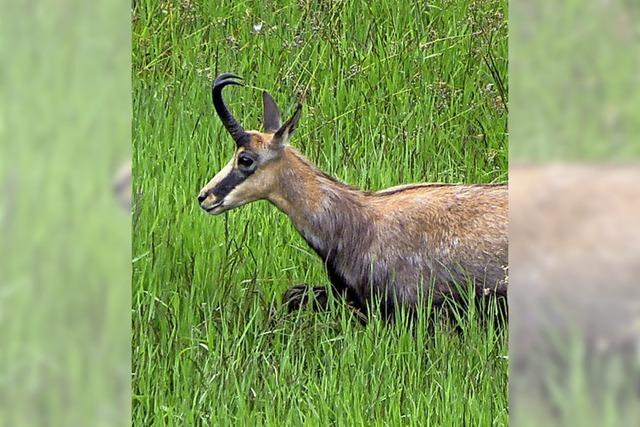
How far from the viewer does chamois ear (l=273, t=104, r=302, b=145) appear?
269 centimetres

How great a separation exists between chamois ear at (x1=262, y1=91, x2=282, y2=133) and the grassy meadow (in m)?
0.02

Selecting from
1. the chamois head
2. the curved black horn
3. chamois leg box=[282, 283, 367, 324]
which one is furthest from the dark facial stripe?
chamois leg box=[282, 283, 367, 324]

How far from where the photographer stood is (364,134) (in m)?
2.70

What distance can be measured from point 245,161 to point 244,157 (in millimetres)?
12

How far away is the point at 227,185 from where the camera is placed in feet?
8.92

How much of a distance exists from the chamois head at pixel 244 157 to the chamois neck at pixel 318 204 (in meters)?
0.06

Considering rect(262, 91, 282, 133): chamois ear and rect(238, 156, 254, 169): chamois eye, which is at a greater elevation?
rect(262, 91, 282, 133): chamois ear

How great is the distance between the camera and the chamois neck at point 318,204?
9.32ft
